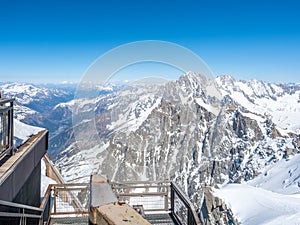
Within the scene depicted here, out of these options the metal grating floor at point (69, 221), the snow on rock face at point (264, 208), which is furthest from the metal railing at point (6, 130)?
the snow on rock face at point (264, 208)

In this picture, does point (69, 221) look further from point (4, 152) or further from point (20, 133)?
point (4, 152)

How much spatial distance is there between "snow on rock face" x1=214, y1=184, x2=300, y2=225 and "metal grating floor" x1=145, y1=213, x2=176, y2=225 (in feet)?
70.0

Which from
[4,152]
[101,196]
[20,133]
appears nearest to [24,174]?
[4,152]

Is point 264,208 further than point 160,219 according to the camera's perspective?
Yes

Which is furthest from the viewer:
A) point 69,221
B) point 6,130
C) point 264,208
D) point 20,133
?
point 264,208

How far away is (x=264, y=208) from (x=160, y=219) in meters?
28.7

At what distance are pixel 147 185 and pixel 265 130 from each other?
144246mm

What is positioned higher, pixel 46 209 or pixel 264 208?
pixel 46 209

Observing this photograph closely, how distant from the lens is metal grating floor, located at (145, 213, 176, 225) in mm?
5742

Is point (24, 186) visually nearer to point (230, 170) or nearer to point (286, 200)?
point (286, 200)

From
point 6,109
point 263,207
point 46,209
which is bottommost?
point 263,207

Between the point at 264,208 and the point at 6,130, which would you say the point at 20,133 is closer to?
the point at 6,130

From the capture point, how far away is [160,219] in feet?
19.5

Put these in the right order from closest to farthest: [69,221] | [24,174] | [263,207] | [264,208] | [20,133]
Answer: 1. [24,174]
2. [69,221]
3. [20,133]
4. [264,208]
5. [263,207]
